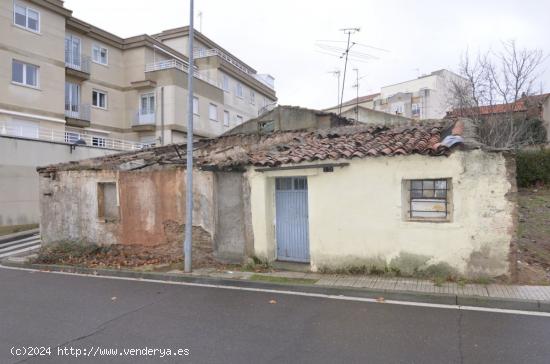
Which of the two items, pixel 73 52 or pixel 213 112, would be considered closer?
pixel 73 52

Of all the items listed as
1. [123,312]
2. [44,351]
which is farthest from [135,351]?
[123,312]

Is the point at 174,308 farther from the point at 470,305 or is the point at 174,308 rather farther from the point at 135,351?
the point at 470,305

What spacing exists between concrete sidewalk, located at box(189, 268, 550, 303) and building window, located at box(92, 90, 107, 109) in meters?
23.7

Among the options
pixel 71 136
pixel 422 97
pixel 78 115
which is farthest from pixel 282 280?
pixel 422 97

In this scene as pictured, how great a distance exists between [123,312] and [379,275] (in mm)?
4937

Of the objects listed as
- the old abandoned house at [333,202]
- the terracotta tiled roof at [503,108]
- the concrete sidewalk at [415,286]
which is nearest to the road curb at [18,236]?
the old abandoned house at [333,202]

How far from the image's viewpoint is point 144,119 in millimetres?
29094

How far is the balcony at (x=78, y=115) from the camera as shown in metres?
25.4

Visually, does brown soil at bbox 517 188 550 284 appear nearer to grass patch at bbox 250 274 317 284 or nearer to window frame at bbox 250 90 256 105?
grass patch at bbox 250 274 317 284

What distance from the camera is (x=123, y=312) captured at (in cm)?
646

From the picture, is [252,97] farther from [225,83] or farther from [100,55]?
[100,55]

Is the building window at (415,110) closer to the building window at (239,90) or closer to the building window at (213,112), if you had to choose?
the building window at (239,90)

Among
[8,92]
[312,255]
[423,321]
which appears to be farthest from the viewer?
[8,92]

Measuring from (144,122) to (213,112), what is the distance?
585 cm
